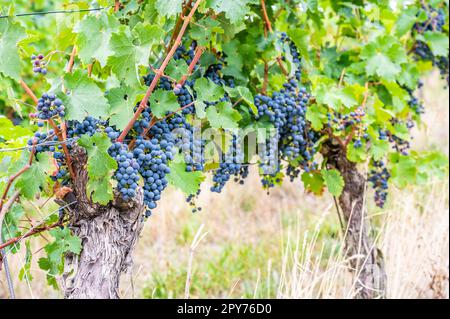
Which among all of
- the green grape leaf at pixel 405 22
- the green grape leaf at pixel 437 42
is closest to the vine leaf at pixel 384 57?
the green grape leaf at pixel 405 22

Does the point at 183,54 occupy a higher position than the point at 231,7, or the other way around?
the point at 231,7

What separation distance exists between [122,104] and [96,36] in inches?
9.6

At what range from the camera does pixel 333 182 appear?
275cm

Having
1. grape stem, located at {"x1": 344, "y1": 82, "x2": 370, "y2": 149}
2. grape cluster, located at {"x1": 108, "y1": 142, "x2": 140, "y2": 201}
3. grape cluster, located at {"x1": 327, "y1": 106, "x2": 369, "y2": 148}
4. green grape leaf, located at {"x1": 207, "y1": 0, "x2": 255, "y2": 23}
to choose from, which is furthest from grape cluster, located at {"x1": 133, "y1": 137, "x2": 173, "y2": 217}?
grape stem, located at {"x1": 344, "y1": 82, "x2": 370, "y2": 149}

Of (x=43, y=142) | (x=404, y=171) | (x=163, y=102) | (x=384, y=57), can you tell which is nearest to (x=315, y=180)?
(x=404, y=171)

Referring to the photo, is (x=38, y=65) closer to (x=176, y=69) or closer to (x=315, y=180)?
(x=176, y=69)

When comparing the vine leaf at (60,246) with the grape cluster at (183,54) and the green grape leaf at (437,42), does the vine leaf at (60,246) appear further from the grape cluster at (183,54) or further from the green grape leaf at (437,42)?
the green grape leaf at (437,42)

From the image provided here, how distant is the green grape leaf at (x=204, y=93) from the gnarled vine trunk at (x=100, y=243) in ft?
1.34

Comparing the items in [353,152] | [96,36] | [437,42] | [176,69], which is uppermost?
[437,42]

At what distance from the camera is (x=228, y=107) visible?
2029mm

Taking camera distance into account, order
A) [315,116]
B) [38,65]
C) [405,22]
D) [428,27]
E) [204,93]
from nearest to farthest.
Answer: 1. [38,65]
2. [204,93]
3. [315,116]
4. [405,22]
5. [428,27]

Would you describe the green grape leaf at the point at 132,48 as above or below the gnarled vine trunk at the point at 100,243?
above

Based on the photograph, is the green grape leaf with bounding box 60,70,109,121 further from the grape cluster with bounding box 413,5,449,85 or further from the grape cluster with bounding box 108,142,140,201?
the grape cluster with bounding box 413,5,449,85

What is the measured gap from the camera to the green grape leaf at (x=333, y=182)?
2.74 m
